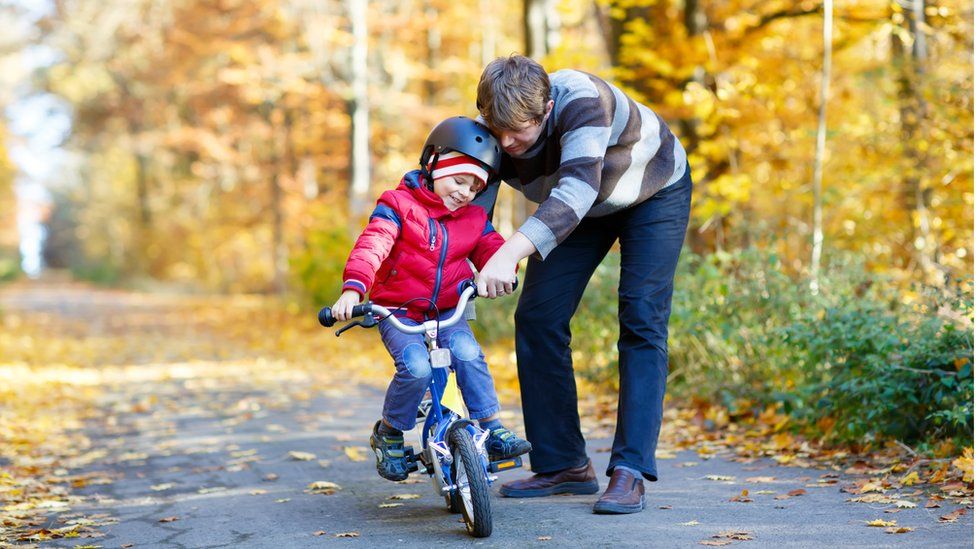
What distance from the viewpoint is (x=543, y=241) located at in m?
3.98

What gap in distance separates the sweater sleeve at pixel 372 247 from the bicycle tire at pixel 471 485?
26.4 inches

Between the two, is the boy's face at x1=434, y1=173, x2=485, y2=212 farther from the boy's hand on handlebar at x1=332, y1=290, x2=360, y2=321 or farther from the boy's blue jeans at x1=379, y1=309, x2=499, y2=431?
the boy's hand on handlebar at x1=332, y1=290, x2=360, y2=321

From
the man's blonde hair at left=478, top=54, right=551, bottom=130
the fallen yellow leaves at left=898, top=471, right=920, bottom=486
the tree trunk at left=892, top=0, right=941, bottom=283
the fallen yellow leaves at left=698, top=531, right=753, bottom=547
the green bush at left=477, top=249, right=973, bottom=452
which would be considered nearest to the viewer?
the fallen yellow leaves at left=698, top=531, right=753, bottom=547

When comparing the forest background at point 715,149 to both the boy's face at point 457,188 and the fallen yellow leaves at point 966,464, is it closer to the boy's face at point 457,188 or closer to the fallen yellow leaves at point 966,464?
the fallen yellow leaves at point 966,464

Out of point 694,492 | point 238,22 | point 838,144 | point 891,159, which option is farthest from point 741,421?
point 238,22

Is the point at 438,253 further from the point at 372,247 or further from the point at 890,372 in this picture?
the point at 890,372

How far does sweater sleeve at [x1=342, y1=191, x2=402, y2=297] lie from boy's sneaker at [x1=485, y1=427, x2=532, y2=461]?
30.0 inches

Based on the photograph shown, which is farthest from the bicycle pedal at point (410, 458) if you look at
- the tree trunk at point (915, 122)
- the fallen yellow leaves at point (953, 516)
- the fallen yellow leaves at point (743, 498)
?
the tree trunk at point (915, 122)

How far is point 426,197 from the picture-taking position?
4207 millimetres

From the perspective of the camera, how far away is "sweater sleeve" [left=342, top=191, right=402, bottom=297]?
3.97 metres

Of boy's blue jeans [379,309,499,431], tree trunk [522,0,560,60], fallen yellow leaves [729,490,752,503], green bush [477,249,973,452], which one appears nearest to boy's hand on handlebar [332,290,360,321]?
boy's blue jeans [379,309,499,431]

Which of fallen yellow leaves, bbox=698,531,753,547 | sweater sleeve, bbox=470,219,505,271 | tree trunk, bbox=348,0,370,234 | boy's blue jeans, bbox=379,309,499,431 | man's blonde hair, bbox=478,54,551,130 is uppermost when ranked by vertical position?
tree trunk, bbox=348,0,370,234

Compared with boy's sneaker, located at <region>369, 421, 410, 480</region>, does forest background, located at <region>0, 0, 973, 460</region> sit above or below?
above

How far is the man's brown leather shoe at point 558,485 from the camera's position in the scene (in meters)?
4.69
